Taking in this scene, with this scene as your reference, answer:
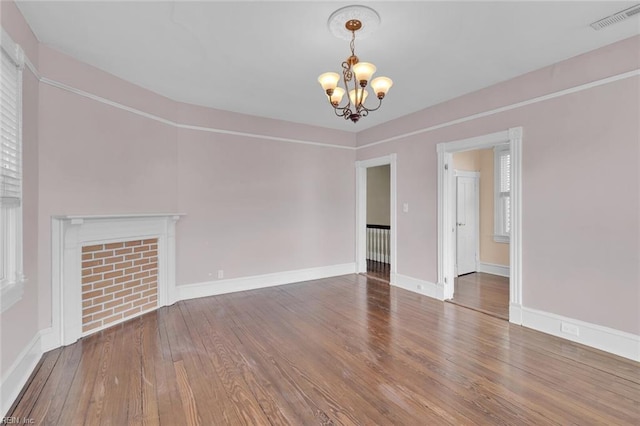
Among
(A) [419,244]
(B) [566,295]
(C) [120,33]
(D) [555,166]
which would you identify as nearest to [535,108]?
(D) [555,166]

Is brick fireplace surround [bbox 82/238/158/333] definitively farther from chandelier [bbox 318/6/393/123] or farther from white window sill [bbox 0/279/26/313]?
chandelier [bbox 318/6/393/123]

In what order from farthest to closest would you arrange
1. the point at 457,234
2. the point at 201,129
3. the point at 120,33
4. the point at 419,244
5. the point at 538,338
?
1. the point at 457,234
2. the point at 419,244
3. the point at 201,129
4. the point at 538,338
5. the point at 120,33

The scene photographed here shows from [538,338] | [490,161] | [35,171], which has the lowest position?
[538,338]

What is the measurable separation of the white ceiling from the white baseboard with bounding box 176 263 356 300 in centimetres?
274

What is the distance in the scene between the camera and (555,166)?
312cm

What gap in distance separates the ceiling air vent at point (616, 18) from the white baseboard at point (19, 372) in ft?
17.0

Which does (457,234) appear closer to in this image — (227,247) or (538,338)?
(538,338)

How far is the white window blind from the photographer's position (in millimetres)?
2092

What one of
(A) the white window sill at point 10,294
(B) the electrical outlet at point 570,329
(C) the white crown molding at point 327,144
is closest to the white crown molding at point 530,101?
(C) the white crown molding at point 327,144

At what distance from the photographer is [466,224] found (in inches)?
230

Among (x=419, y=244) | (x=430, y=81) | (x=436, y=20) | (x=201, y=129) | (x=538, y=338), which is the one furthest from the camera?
(x=419, y=244)

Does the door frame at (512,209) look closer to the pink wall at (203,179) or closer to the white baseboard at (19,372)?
the pink wall at (203,179)

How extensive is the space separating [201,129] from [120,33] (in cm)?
179

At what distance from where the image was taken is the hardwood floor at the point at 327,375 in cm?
194
